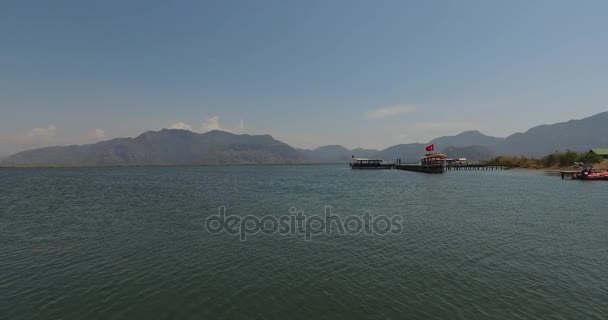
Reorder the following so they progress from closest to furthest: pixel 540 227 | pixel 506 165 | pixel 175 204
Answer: pixel 540 227 < pixel 175 204 < pixel 506 165

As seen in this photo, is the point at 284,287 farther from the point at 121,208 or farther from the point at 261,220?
the point at 121,208

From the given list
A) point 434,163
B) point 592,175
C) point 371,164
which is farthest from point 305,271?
point 371,164

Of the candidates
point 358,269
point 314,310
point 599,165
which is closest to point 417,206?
point 358,269

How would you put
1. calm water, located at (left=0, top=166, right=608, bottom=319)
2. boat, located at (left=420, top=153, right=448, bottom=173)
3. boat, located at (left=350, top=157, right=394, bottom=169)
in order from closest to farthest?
calm water, located at (left=0, top=166, right=608, bottom=319) < boat, located at (left=420, top=153, right=448, bottom=173) < boat, located at (left=350, top=157, right=394, bottom=169)

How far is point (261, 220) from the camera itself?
112 feet

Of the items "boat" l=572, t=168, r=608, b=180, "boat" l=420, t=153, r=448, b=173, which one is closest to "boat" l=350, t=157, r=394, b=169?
"boat" l=420, t=153, r=448, b=173

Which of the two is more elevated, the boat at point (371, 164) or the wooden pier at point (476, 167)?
the boat at point (371, 164)

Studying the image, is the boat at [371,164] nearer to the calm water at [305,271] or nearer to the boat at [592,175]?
the boat at [592,175]

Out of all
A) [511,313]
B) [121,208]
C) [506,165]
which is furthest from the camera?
[506,165]

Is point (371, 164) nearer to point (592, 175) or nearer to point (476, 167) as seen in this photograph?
point (476, 167)

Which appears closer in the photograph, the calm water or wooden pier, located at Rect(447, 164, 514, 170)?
the calm water

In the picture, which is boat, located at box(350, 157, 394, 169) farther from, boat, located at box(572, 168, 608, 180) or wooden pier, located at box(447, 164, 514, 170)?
boat, located at box(572, 168, 608, 180)

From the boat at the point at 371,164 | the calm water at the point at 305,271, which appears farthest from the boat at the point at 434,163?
the calm water at the point at 305,271

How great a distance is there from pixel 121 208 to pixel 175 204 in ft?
24.0
